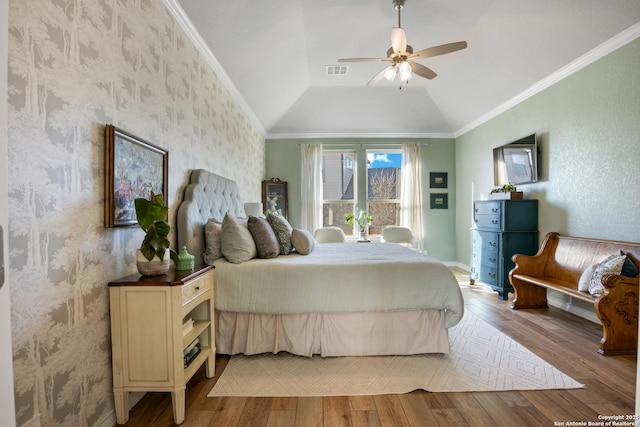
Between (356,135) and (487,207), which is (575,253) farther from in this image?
(356,135)

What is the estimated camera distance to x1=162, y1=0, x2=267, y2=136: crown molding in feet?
7.59

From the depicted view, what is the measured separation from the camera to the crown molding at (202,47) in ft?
7.59

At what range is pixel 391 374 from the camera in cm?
214

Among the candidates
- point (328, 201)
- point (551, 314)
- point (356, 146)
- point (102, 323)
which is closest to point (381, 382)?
point (102, 323)

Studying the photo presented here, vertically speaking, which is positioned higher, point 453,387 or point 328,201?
point 328,201

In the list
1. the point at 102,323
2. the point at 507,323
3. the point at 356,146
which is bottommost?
the point at 507,323

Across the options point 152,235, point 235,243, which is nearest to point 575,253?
point 235,243

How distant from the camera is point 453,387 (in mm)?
1992

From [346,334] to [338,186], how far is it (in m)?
4.32

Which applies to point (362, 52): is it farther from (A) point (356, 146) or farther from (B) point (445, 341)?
(B) point (445, 341)

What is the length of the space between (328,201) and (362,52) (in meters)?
3.04

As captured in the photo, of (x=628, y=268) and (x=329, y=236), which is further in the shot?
(x=329, y=236)

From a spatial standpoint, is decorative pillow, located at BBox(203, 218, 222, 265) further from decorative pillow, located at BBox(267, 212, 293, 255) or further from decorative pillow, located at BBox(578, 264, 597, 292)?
decorative pillow, located at BBox(578, 264, 597, 292)

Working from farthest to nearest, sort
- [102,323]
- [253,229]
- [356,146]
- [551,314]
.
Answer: [356,146]
[551,314]
[253,229]
[102,323]
